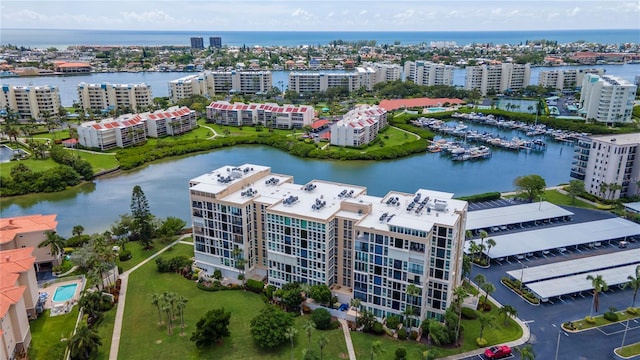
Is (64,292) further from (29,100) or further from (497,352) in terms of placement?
(29,100)

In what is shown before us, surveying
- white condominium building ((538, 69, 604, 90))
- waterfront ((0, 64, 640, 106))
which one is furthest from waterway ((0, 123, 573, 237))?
waterfront ((0, 64, 640, 106))

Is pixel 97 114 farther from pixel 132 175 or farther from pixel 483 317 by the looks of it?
pixel 483 317

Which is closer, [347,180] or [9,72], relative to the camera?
[347,180]

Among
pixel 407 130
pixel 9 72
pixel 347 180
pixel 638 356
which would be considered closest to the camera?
pixel 638 356

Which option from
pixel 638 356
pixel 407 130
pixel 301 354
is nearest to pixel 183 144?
pixel 407 130

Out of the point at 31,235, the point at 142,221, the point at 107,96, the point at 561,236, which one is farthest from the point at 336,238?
the point at 107,96

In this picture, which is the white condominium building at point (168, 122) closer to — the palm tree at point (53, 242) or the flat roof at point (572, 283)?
the palm tree at point (53, 242)

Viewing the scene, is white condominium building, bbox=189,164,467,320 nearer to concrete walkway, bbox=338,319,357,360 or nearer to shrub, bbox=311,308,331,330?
concrete walkway, bbox=338,319,357,360

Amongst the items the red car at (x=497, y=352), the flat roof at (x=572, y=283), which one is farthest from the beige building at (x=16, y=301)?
the flat roof at (x=572, y=283)
